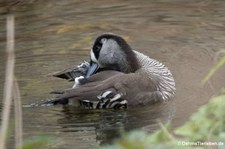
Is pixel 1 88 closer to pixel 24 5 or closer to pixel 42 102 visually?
pixel 42 102

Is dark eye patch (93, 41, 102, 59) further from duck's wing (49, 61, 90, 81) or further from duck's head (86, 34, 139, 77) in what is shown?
duck's wing (49, 61, 90, 81)

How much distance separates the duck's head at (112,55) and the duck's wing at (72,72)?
8 cm

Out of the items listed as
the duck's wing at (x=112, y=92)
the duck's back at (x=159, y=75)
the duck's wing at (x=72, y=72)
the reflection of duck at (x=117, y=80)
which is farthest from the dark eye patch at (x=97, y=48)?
the duck's wing at (x=112, y=92)

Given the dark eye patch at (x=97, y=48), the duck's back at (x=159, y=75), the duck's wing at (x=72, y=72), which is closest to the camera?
the duck's back at (x=159, y=75)

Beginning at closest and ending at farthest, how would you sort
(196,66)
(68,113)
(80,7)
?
(68,113) < (196,66) < (80,7)

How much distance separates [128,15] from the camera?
33.2ft

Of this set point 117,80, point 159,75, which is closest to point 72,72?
point 117,80

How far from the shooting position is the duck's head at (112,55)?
7596 mm

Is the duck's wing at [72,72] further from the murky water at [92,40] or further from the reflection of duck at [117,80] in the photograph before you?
the murky water at [92,40]

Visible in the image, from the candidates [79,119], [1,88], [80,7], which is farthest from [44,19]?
[79,119]

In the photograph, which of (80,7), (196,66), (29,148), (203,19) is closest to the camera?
(29,148)

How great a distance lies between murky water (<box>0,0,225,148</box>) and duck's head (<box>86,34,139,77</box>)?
402 mm

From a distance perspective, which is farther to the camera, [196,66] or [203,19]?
[203,19]

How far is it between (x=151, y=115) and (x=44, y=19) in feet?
12.2
